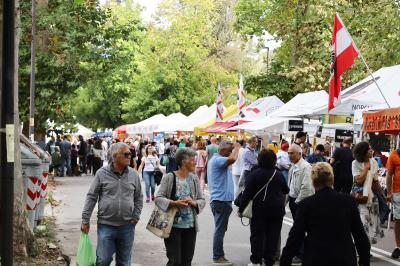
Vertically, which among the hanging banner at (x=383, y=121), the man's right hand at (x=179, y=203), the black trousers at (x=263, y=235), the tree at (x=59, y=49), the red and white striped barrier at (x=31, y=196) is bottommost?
the black trousers at (x=263, y=235)

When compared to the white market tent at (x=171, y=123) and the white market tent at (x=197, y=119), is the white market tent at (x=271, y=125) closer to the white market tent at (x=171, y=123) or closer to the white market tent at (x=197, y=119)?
the white market tent at (x=197, y=119)

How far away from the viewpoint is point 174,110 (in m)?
60.8

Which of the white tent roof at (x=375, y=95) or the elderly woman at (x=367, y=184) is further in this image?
the white tent roof at (x=375, y=95)

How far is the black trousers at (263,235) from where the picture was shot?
33.5 feet

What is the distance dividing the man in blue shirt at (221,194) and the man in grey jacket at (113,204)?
3.14 metres

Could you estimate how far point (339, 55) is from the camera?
1678cm

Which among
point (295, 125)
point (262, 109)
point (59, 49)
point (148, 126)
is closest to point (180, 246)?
point (295, 125)

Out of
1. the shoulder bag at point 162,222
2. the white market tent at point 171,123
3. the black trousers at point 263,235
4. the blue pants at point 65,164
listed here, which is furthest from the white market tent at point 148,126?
the shoulder bag at point 162,222

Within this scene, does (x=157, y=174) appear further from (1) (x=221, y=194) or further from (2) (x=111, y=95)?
(2) (x=111, y=95)

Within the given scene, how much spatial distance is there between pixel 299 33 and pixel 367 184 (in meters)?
28.5

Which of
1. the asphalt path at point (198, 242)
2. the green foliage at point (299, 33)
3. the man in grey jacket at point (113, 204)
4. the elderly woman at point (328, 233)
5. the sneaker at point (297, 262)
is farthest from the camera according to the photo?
the green foliage at point (299, 33)

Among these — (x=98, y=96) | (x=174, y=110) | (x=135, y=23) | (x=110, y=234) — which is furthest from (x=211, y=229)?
(x=98, y=96)

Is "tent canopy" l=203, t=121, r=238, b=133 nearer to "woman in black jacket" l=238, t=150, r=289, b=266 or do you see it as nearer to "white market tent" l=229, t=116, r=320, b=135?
"white market tent" l=229, t=116, r=320, b=135

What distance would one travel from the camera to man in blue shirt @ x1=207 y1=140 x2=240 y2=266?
11062 millimetres
